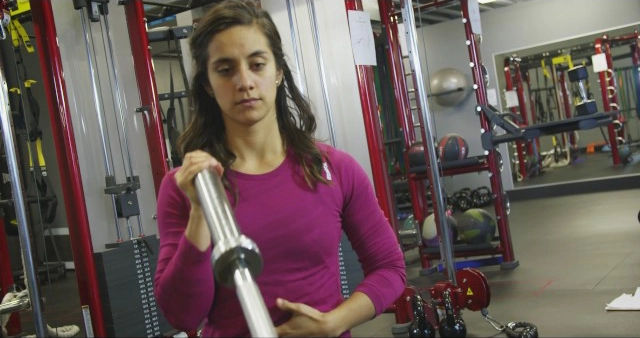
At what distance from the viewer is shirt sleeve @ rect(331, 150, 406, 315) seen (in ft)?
4.16

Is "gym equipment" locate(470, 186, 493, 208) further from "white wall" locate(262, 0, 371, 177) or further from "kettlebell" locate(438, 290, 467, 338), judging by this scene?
"kettlebell" locate(438, 290, 467, 338)

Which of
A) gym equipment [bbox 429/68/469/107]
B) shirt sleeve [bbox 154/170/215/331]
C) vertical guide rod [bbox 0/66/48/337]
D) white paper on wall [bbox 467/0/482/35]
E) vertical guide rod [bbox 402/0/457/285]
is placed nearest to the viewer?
shirt sleeve [bbox 154/170/215/331]

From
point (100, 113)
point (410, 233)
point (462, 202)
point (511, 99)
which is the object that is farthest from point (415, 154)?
point (511, 99)

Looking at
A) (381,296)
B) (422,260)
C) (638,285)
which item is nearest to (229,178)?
(381,296)

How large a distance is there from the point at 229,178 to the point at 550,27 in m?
9.80

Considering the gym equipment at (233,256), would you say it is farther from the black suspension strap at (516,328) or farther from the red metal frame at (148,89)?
the red metal frame at (148,89)

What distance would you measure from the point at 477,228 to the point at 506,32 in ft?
18.1

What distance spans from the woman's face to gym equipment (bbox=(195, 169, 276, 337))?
0.53 meters

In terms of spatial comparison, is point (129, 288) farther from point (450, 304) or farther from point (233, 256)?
point (233, 256)

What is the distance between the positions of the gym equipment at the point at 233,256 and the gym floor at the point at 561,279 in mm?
3440

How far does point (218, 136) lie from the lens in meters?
1.27

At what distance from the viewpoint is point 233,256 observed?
23.3 inches

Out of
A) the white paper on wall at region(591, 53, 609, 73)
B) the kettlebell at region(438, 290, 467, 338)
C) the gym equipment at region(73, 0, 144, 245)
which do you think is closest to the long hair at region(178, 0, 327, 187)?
the kettlebell at region(438, 290, 467, 338)

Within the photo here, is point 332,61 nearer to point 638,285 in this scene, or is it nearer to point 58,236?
point 638,285
